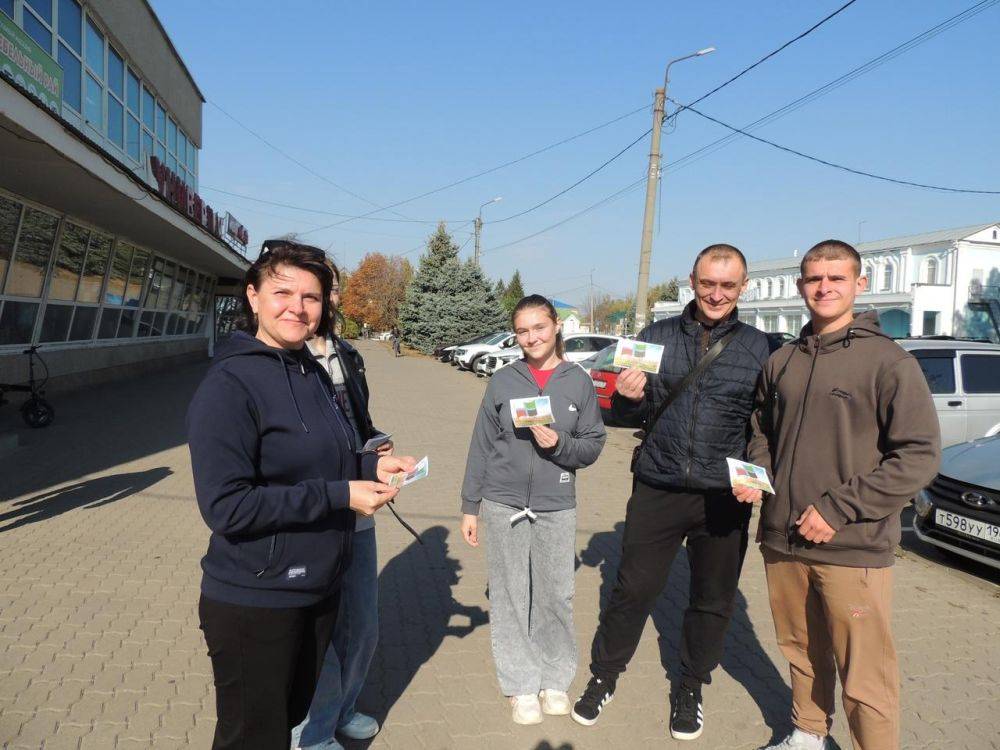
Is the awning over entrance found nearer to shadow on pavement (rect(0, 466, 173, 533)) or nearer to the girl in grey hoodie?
shadow on pavement (rect(0, 466, 173, 533))

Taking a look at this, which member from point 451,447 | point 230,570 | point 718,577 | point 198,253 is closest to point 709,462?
point 718,577

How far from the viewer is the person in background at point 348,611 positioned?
2.86 m

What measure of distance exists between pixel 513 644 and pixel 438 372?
25.7 meters

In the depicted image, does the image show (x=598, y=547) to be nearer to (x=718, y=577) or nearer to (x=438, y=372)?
(x=718, y=577)

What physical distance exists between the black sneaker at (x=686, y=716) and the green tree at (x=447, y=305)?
38993 millimetres

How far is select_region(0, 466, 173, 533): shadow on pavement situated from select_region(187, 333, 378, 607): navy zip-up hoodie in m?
5.49

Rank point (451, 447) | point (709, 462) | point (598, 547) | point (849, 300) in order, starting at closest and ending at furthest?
point (849, 300) < point (709, 462) < point (598, 547) < point (451, 447)

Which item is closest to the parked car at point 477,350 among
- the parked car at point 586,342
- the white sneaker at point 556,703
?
the parked car at point 586,342

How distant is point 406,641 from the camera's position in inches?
169

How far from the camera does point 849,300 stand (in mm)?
2863

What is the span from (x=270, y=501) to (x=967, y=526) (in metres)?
5.91

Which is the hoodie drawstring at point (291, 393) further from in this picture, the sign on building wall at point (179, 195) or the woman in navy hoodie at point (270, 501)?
the sign on building wall at point (179, 195)

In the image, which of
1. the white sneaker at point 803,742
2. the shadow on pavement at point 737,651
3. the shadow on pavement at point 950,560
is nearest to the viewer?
the white sneaker at point 803,742

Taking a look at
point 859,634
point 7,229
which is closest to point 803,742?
point 859,634
